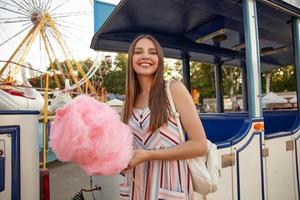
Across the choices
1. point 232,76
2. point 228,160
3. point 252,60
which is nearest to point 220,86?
point 252,60

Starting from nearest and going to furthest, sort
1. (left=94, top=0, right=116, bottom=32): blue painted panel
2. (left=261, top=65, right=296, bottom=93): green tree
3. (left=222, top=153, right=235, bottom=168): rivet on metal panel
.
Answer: (left=222, top=153, right=235, bottom=168): rivet on metal panel < (left=94, top=0, right=116, bottom=32): blue painted panel < (left=261, top=65, right=296, bottom=93): green tree

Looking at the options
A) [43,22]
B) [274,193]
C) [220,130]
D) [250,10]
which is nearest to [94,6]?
[250,10]

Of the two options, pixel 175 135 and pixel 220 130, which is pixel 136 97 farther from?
pixel 220 130

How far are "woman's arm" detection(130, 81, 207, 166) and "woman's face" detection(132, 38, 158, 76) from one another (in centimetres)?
18

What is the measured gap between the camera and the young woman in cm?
130

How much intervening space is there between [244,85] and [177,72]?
1273 mm

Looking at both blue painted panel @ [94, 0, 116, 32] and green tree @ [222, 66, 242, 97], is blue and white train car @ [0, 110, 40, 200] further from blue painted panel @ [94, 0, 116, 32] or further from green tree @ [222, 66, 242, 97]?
green tree @ [222, 66, 242, 97]

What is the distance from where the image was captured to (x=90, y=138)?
105 cm

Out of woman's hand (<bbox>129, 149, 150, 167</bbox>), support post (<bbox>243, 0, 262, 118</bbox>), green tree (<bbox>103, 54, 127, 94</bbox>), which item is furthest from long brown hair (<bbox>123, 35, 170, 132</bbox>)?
green tree (<bbox>103, 54, 127, 94</bbox>)

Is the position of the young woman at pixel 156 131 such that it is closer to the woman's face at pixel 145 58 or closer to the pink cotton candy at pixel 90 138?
the woman's face at pixel 145 58

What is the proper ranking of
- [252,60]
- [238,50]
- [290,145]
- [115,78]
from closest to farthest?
[252,60], [290,145], [238,50], [115,78]

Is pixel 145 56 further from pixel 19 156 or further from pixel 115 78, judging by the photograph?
pixel 115 78

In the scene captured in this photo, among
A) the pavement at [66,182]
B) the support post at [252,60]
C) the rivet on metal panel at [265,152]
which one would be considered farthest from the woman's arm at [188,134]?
the pavement at [66,182]

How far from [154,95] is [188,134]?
240 millimetres
